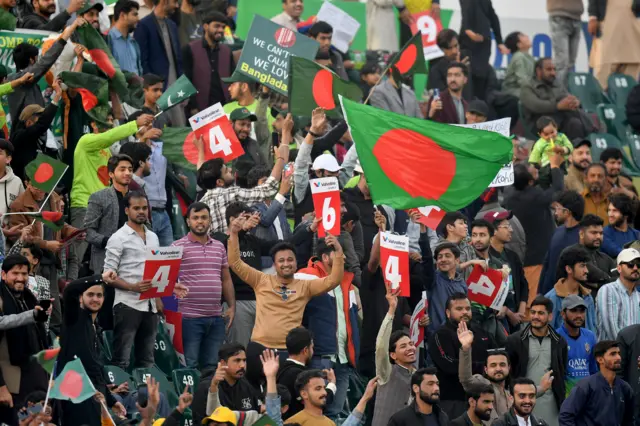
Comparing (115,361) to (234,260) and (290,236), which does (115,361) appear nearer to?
(234,260)

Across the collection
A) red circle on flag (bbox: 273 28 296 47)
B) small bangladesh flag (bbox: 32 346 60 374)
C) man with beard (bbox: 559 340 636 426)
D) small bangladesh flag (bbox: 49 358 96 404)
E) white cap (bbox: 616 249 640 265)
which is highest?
red circle on flag (bbox: 273 28 296 47)

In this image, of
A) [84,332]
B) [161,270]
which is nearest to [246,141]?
[161,270]

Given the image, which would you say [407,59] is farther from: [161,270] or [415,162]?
[161,270]

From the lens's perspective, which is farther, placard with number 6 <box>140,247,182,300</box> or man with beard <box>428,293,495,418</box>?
man with beard <box>428,293,495,418</box>

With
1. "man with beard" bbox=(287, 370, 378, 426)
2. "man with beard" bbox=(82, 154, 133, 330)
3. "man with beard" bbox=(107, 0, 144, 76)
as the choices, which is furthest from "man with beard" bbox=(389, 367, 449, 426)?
"man with beard" bbox=(107, 0, 144, 76)

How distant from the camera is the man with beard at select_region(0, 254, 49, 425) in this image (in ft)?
49.2

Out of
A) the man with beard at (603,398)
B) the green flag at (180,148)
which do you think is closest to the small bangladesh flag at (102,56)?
the green flag at (180,148)

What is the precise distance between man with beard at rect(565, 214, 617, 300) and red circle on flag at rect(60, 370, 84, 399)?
22.4ft

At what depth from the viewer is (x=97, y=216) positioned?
17.3 meters

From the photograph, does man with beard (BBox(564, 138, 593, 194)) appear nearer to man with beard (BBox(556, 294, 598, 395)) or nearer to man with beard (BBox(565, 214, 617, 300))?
man with beard (BBox(565, 214, 617, 300))

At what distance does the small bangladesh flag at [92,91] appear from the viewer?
1881 cm

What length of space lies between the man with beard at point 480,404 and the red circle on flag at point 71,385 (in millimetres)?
3736

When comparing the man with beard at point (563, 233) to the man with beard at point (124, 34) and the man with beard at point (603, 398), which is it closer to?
the man with beard at point (603, 398)

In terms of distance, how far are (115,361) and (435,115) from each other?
8.08 meters
